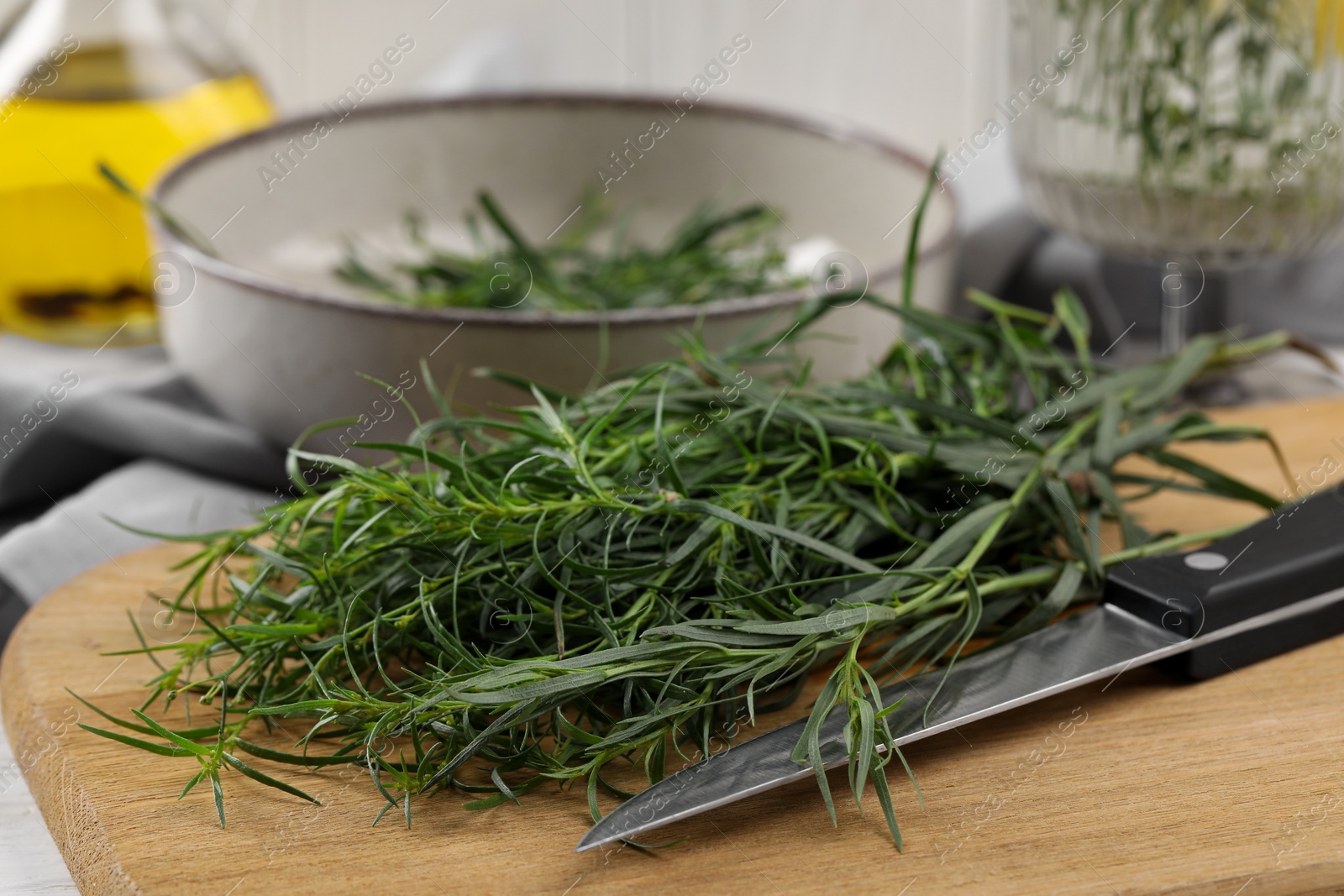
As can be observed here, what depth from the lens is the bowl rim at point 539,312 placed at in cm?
83

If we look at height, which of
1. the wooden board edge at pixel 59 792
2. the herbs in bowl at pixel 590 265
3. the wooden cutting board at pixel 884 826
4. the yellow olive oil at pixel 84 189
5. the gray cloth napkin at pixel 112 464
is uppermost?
the yellow olive oil at pixel 84 189

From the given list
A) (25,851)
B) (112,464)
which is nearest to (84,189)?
(112,464)

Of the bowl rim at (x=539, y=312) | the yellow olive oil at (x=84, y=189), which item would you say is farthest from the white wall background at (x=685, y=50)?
the yellow olive oil at (x=84, y=189)

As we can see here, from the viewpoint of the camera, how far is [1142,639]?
2.17 ft

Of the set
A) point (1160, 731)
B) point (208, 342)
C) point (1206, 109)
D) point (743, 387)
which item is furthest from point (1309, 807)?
point (208, 342)

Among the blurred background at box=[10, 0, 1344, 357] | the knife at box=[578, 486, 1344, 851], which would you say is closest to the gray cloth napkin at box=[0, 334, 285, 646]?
the blurred background at box=[10, 0, 1344, 357]

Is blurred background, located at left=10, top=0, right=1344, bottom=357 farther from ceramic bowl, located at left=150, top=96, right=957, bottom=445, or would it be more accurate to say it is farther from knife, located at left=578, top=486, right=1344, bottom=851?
knife, located at left=578, top=486, right=1344, bottom=851

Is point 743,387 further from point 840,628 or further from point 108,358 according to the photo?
point 108,358

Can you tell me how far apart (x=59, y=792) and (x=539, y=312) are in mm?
515

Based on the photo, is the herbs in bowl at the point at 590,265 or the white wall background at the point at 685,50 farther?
the white wall background at the point at 685,50

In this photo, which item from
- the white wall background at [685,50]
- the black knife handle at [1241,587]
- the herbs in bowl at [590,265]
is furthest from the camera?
the white wall background at [685,50]

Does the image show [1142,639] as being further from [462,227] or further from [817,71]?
[817,71]

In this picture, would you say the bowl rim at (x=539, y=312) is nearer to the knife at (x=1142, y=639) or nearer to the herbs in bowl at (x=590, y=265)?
the herbs in bowl at (x=590, y=265)

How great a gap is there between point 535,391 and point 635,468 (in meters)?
0.07
